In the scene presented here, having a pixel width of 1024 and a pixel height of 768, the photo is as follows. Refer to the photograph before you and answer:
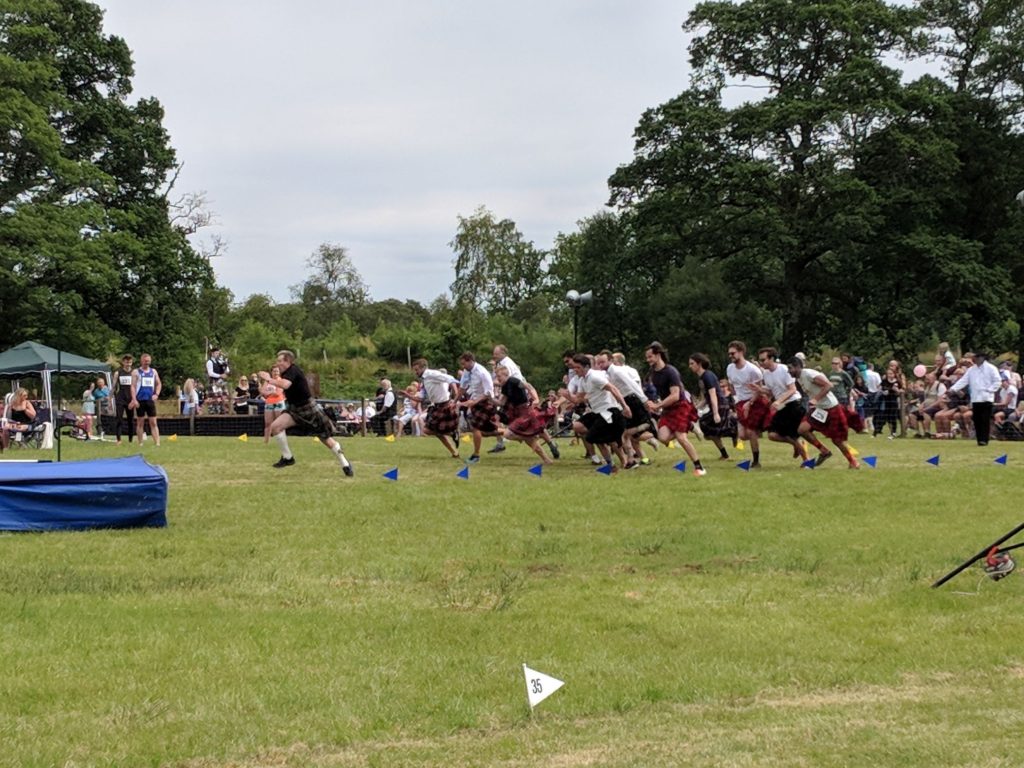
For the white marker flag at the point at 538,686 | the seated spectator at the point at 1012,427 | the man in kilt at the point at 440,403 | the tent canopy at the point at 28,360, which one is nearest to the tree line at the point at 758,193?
the tent canopy at the point at 28,360

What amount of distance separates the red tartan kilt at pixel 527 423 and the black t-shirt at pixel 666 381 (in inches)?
70.6

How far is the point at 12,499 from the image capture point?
9.05 metres

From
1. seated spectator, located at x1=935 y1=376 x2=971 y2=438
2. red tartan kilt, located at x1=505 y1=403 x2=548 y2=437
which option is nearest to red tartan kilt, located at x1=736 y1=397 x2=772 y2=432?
red tartan kilt, located at x1=505 y1=403 x2=548 y2=437

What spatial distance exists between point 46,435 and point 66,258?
1527cm

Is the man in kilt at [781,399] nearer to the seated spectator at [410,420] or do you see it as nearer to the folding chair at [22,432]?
the seated spectator at [410,420]

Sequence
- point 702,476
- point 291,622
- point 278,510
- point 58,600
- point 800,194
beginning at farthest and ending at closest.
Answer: point 800,194, point 702,476, point 278,510, point 58,600, point 291,622

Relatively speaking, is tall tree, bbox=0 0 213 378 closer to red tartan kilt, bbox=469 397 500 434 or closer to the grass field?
red tartan kilt, bbox=469 397 500 434

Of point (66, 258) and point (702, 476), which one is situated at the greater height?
point (66, 258)

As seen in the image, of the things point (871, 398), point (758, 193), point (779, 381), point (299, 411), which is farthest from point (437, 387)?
point (758, 193)

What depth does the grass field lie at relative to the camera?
415 centimetres

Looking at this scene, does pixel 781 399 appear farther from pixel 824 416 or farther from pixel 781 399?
pixel 824 416

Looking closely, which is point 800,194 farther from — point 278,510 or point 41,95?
point 278,510

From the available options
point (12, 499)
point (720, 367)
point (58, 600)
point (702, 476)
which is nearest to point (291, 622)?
point (58, 600)

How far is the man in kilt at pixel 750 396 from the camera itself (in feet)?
49.0
